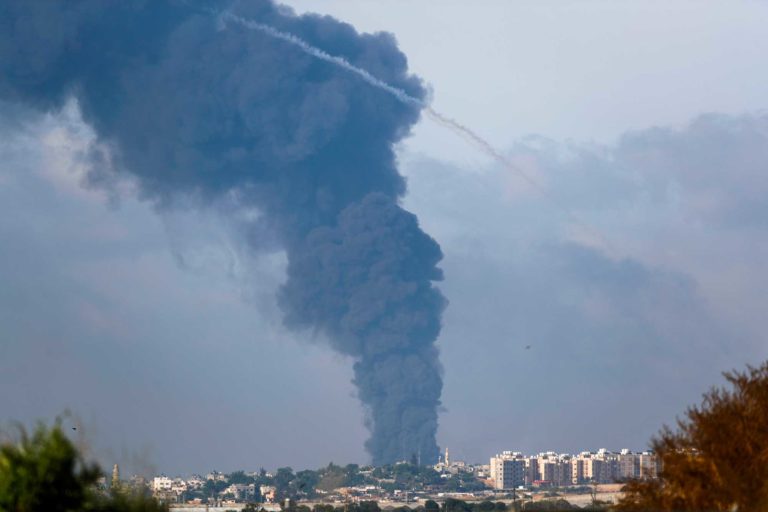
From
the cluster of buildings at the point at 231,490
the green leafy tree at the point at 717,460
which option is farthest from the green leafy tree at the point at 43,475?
the cluster of buildings at the point at 231,490

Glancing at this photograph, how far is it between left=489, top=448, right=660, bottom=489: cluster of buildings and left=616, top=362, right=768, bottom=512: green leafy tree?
131m

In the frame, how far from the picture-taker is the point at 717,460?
31.3 m

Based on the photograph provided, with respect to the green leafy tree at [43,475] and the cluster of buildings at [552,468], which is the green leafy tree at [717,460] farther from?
the cluster of buildings at [552,468]

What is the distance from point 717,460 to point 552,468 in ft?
518

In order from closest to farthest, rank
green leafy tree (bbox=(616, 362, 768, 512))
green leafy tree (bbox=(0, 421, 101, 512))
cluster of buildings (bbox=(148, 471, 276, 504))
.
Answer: green leafy tree (bbox=(0, 421, 101, 512)), green leafy tree (bbox=(616, 362, 768, 512)), cluster of buildings (bbox=(148, 471, 276, 504))

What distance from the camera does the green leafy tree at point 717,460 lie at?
30.4 metres

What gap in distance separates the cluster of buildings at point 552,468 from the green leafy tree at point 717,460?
131 metres

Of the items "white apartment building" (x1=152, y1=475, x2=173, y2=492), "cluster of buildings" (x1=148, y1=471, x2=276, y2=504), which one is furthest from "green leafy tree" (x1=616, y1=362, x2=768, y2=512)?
"cluster of buildings" (x1=148, y1=471, x2=276, y2=504)

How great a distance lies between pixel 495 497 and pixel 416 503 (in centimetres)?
1106

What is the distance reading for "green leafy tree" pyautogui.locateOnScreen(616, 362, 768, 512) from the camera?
1195 inches

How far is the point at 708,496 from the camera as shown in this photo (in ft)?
101

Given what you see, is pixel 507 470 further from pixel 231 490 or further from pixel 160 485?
pixel 160 485

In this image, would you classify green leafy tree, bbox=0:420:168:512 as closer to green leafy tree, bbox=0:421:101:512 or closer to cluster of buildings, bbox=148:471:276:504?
green leafy tree, bbox=0:421:101:512

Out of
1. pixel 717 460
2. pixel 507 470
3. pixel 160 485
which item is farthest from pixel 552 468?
pixel 717 460
